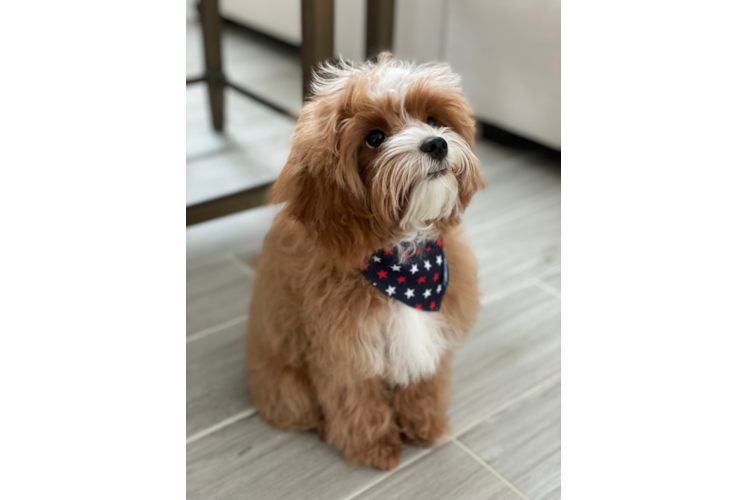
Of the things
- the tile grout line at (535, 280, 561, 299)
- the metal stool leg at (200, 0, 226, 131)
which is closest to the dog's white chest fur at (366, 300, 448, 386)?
the tile grout line at (535, 280, 561, 299)

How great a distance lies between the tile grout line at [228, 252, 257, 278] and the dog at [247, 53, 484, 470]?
1.59 feet

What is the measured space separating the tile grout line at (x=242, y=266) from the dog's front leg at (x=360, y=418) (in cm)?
64

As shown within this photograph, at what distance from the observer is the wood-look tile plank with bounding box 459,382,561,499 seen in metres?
1.24

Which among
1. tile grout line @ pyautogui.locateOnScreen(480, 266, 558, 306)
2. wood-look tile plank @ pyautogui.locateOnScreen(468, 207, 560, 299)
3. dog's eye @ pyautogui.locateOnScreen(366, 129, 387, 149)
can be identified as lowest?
tile grout line @ pyautogui.locateOnScreen(480, 266, 558, 306)

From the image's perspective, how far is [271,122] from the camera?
2645 millimetres

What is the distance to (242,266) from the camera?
6.10 feet

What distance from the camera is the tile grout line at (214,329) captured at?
1597 mm

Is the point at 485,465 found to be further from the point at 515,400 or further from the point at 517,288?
the point at 517,288

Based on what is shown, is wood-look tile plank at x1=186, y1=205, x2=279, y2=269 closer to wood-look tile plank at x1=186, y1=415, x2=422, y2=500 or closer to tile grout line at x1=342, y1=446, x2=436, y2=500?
wood-look tile plank at x1=186, y1=415, x2=422, y2=500

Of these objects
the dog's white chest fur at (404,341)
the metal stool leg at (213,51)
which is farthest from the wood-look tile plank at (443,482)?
the metal stool leg at (213,51)

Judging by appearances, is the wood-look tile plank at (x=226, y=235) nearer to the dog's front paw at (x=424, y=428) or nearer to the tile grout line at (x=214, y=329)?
the tile grout line at (x=214, y=329)

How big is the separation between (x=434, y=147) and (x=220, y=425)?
2.53 ft
